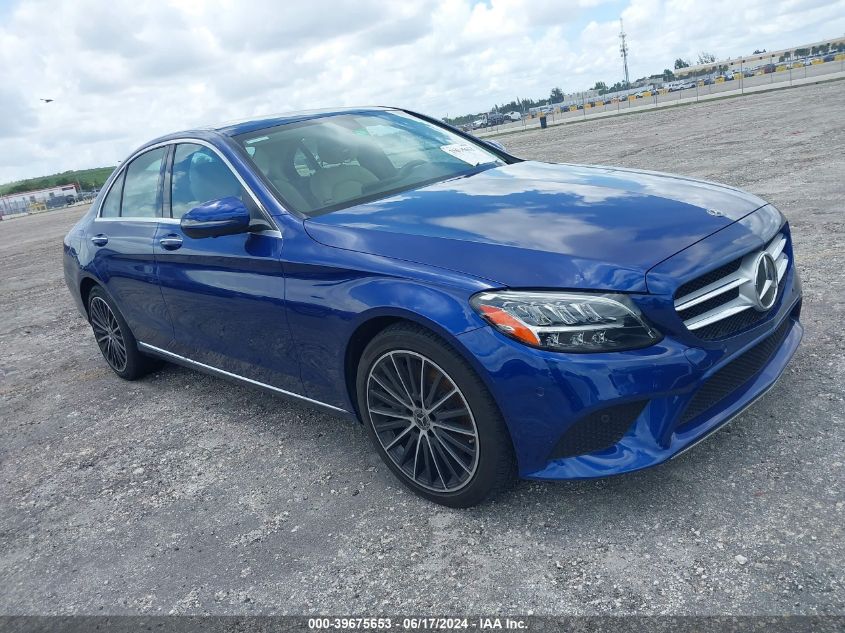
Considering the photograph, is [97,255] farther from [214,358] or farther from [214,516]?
[214,516]

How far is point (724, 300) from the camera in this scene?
8.53 feet

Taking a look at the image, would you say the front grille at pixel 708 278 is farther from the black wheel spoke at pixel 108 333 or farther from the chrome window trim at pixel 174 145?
the black wheel spoke at pixel 108 333

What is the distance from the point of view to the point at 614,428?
2463 millimetres

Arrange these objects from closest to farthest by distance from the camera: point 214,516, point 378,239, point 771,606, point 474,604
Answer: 1. point 771,606
2. point 474,604
3. point 378,239
4. point 214,516

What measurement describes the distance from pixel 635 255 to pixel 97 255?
3874 mm

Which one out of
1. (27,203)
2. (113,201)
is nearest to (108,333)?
(113,201)

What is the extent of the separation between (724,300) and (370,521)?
1646mm

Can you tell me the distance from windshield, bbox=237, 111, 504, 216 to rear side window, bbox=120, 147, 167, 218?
0.90 meters

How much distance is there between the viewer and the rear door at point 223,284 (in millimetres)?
3383

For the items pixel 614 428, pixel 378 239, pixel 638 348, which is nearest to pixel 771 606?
pixel 614 428

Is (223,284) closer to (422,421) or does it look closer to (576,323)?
(422,421)

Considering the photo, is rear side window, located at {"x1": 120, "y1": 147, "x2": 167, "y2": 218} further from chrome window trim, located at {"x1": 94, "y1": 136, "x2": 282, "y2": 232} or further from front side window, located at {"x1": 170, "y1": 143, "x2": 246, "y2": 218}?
front side window, located at {"x1": 170, "y1": 143, "x2": 246, "y2": 218}

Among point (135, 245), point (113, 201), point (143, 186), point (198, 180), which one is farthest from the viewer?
point (113, 201)

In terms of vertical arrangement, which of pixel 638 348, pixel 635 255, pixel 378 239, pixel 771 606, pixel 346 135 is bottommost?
pixel 771 606
